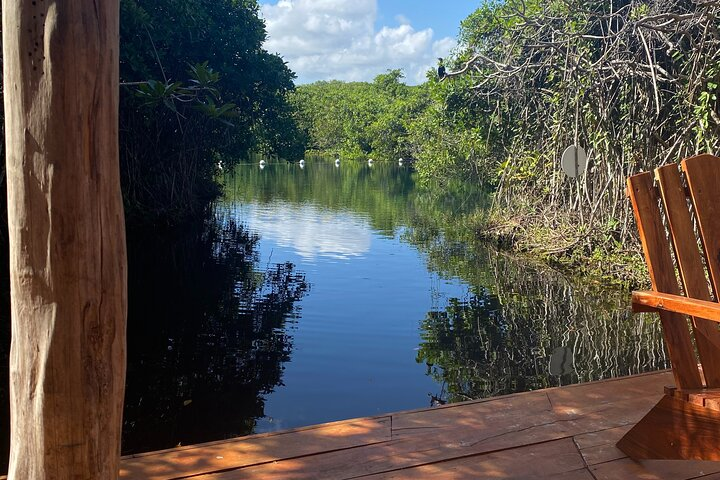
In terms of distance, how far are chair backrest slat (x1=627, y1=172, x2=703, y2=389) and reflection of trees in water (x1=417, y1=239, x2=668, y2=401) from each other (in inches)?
104

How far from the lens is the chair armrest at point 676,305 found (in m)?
1.87

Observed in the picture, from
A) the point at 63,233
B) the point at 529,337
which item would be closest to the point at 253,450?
the point at 63,233

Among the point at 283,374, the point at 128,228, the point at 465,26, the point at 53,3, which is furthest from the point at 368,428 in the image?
the point at 465,26

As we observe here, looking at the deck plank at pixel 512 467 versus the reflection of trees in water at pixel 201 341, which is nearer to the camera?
the deck plank at pixel 512 467

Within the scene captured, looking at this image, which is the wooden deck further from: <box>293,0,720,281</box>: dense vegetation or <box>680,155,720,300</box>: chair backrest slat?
<box>293,0,720,281</box>: dense vegetation

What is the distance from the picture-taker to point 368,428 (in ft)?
8.34

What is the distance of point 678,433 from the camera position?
2064mm

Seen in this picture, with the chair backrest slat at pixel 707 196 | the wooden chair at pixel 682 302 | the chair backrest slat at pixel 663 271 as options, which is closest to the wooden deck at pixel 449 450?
the wooden chair at pixel 682 302

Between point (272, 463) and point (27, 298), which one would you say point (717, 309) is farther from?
point (27, 298)

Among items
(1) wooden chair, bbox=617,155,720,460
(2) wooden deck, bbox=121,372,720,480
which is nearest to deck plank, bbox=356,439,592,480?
(2) wooden deck, bbox=121,372,720,480

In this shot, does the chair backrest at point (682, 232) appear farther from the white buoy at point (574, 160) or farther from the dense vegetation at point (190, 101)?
the dense vegetation at point (190, 101)

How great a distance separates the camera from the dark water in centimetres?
457

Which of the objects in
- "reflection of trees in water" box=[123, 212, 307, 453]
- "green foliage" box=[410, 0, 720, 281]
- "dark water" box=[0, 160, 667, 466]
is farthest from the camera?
"green foliage" box=[410, 0, 720, 281]

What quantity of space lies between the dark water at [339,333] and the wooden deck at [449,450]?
5.45 ft
